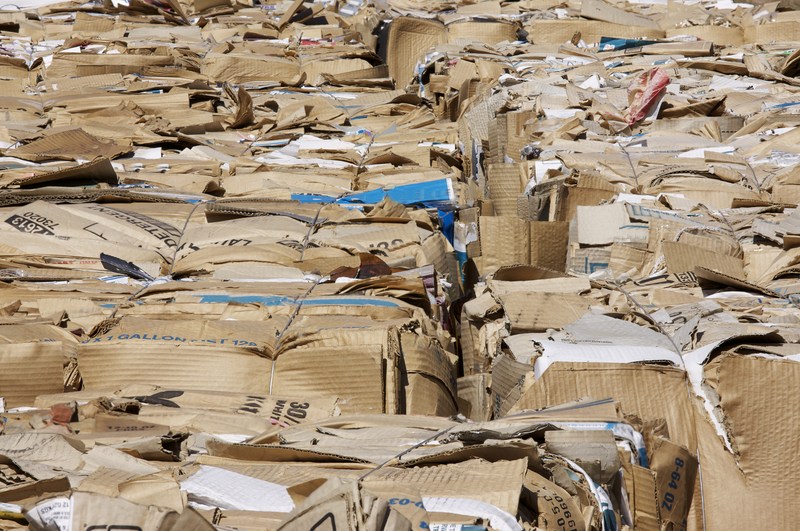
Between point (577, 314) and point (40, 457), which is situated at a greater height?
point (40, 457)

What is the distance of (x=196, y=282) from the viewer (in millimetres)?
3492

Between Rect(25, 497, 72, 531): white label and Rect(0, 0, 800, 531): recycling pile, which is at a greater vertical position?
Rect(25, 497, 72, 531): white label

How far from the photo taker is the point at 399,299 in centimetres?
341

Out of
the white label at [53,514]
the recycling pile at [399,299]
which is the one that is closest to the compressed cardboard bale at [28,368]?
the recycling pile at [399,299]

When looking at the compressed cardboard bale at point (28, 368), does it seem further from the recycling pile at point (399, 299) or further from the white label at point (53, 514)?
the white label at point (53, 514)

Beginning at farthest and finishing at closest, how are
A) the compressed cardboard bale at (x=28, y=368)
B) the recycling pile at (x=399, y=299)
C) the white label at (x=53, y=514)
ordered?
the compressed cardboard bale at (x=28, y=368), the recycling pile at (x=399, y=299), the white label at (x=53, y=514)

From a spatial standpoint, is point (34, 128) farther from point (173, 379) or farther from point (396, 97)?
point (173, 379)

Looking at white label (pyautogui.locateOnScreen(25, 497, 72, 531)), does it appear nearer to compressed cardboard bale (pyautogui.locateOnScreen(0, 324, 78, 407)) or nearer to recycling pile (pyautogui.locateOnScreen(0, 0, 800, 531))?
recycling pile (pyautogui.locateOnScreen(0, 0, 800, 531))

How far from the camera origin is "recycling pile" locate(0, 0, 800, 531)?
208 centimetres

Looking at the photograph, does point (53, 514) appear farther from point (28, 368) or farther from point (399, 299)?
point (399, 299)

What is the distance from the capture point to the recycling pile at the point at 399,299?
2.08 metres

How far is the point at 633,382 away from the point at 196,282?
58.5 inches

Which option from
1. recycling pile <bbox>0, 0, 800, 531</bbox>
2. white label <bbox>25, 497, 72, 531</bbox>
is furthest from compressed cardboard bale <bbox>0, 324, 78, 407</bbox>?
white label <bbox>25, 497, 72, 531</bbox>

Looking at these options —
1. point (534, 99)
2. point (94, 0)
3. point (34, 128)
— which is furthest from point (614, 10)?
point (34, 128)
